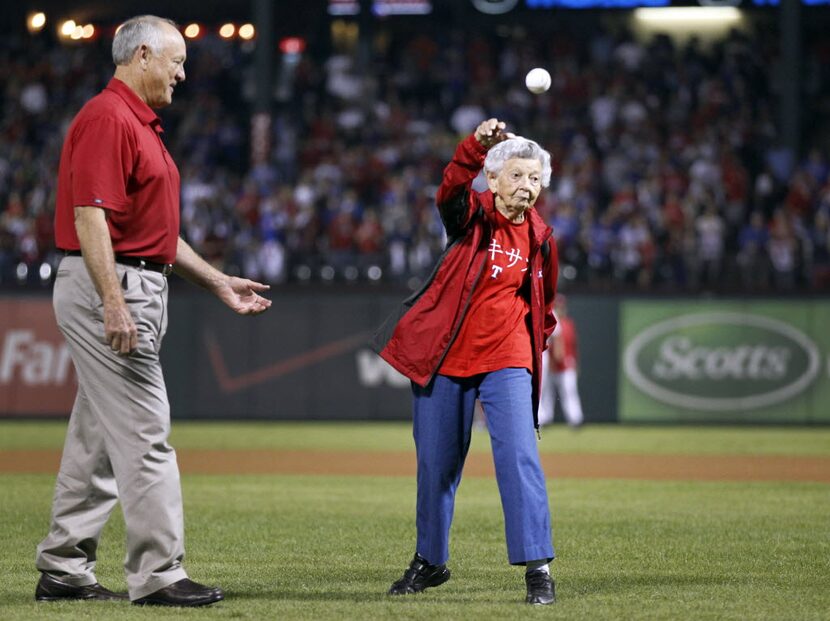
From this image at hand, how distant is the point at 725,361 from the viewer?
2119 cm

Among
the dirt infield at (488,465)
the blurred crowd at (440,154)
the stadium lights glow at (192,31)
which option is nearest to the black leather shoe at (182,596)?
the dirt infield at (488,465)

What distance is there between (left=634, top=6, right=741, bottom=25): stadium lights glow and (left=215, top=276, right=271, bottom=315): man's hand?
25.4 meters

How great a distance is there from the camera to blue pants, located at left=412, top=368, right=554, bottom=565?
6352mm

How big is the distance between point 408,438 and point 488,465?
13.5 feet

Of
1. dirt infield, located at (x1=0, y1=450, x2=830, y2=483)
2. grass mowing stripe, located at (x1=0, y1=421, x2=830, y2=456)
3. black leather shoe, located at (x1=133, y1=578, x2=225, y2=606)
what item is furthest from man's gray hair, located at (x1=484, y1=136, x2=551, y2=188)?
grass mowing stripe, located at (x1=0, y1=421, x2=830, y2=456)

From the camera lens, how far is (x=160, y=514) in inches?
A: 235

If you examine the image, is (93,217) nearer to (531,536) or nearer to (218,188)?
(531,536)

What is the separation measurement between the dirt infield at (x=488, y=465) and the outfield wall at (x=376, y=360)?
5.06 metres

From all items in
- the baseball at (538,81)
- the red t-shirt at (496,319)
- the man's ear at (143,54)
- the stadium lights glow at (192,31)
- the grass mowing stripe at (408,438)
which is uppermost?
the stadium lights glow at (192,31)

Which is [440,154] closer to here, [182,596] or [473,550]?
[473,550]

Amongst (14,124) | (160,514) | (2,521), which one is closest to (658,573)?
(160,514)

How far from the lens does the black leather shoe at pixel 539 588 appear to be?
630cm

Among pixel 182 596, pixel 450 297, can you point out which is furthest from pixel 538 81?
pixel 182 596

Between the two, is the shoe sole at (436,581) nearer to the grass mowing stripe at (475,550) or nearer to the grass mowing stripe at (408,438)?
the grass mowing stripe at (475,550)
